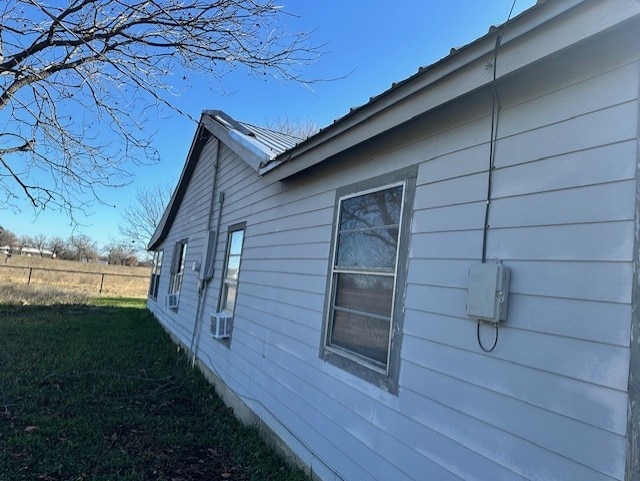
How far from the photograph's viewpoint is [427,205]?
2.89 metres

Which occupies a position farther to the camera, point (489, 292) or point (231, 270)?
point (231, 270)

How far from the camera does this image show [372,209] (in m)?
3.55

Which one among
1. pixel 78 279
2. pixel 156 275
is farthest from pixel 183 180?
pixel 78 279

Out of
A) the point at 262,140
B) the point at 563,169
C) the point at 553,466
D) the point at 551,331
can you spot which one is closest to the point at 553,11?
the point at 563,169

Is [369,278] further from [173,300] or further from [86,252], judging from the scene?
[86,252]

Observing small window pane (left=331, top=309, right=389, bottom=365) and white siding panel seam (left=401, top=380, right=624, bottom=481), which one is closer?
white siding panel seam (left=401, top=380, right=624, bottom=481)

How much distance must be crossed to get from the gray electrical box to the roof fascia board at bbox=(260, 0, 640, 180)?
98cm

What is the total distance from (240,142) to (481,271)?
481cm

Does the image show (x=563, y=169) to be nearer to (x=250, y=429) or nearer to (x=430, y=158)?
(x=430, y=158)

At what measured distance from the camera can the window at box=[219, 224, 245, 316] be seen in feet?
21.9

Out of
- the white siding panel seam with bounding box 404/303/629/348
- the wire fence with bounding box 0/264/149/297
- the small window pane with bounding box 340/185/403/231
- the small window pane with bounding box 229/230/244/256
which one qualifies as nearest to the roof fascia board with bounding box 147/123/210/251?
the small window pane with bounding box 229/230/244/256

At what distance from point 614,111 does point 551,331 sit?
3.29ft

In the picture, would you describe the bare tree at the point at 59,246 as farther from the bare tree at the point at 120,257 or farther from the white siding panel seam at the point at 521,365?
the white siding panel seam at the point at 521,365

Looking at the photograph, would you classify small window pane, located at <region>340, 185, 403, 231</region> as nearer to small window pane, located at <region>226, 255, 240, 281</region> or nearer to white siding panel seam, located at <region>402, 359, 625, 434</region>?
white siding panel seam, located at <region>402, 359, 625, 434</region>
